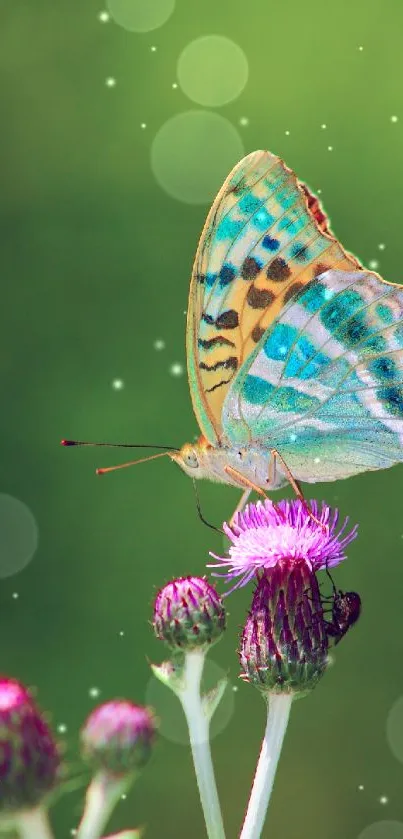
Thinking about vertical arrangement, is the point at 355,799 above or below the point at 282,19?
below

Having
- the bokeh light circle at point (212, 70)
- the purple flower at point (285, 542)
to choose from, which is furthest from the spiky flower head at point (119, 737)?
the bokeh light circle at point (212, 70)

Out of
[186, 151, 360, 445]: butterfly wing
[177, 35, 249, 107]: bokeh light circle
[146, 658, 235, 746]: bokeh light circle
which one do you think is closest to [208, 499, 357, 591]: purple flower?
[186, 151, 360, 445]: butterfly wing

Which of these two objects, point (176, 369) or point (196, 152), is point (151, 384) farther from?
point (196, 152)

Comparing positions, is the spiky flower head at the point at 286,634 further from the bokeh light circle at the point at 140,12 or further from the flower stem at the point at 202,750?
the bokeh light circle at the point at 140,12

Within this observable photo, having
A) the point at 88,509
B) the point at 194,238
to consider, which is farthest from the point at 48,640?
the point at 194,238

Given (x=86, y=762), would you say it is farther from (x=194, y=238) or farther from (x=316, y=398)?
(x=194, y=238)

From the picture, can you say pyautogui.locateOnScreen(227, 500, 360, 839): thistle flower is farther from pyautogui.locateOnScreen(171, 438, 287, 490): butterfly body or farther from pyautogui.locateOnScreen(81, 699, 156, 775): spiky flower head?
pyautogui.locateOnScreen(81, 699, 156, 775): spiky flower head

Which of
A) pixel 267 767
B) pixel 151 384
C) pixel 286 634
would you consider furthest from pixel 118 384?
pixel 267 767
